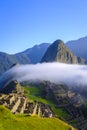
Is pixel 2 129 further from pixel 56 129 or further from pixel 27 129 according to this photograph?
pixel 56 129

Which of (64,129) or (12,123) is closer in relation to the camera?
(12,123)

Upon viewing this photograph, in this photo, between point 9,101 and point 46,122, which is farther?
point 9,101

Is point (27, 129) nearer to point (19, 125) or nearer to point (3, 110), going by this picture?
point (19, 125)

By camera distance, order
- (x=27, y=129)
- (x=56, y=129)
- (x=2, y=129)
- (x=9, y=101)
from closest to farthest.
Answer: (x=2, y=129) < (x=27, y=129) < (x=56, y=129) < (x=9, y=101)

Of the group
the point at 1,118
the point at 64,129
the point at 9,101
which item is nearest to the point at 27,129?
the point at 1,118

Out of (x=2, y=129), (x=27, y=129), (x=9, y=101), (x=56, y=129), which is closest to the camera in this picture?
(x=2, y=129)

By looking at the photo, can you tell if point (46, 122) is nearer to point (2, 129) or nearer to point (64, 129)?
point (64, 129)

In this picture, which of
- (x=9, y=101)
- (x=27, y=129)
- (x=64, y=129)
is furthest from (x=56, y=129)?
(x=9, y=101)

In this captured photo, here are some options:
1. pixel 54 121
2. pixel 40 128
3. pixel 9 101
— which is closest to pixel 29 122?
pixel 40 128

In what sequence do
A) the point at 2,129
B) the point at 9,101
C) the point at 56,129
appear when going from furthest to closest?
the point at 9,101 → the point at 56,129 → the point at 2,129
